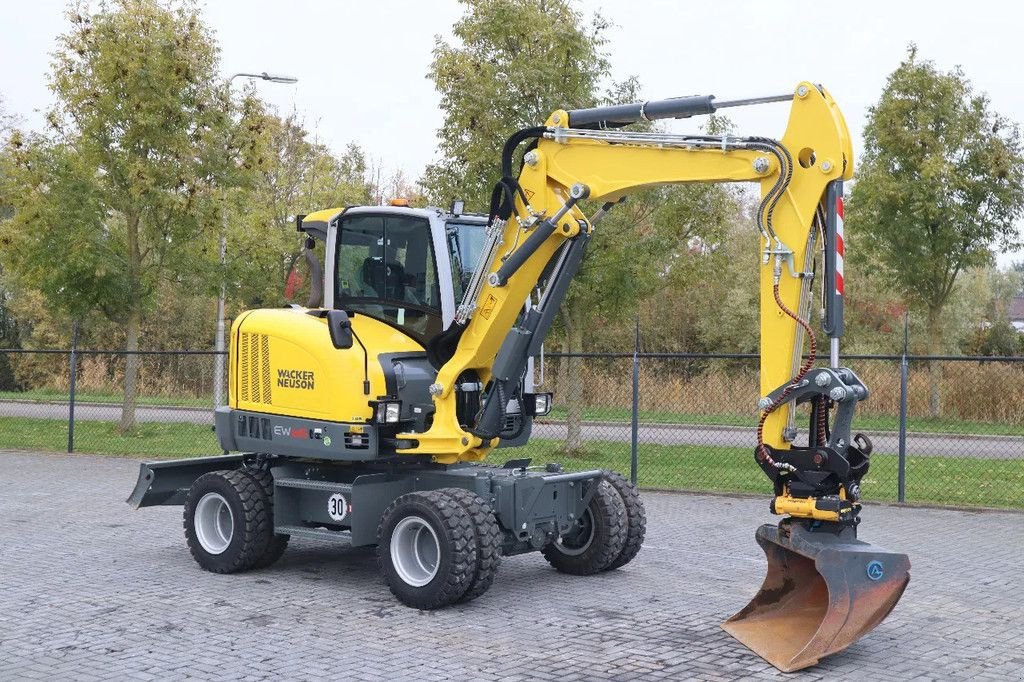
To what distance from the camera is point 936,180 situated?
975 inches

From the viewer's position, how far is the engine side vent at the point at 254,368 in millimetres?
10500

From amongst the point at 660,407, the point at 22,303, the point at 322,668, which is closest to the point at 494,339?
the point at 322,668

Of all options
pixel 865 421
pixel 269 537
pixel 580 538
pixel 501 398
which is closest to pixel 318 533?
pixel 269 537

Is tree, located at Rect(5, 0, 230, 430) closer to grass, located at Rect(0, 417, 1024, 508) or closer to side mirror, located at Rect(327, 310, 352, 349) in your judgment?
grass, located at Rect(0, 417, 1024, 508)

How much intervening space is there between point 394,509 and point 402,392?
1006 millimetres

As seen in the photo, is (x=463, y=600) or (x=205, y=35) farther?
(x=205, y=35)

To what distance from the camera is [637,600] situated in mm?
9438

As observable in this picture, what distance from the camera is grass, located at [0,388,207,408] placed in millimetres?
26844

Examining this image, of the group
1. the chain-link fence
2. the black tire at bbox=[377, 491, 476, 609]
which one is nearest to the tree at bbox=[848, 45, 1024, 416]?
the chain-link fence

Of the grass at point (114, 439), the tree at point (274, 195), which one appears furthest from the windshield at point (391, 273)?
the grass at point (114, 439)

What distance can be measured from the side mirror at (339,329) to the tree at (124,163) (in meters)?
13.0

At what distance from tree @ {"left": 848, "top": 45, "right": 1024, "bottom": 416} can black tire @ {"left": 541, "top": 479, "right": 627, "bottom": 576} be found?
54.3ft

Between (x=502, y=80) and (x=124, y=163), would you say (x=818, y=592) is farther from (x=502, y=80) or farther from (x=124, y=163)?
(x=124, y=163)

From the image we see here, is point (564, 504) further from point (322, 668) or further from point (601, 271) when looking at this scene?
point (601, 271)
